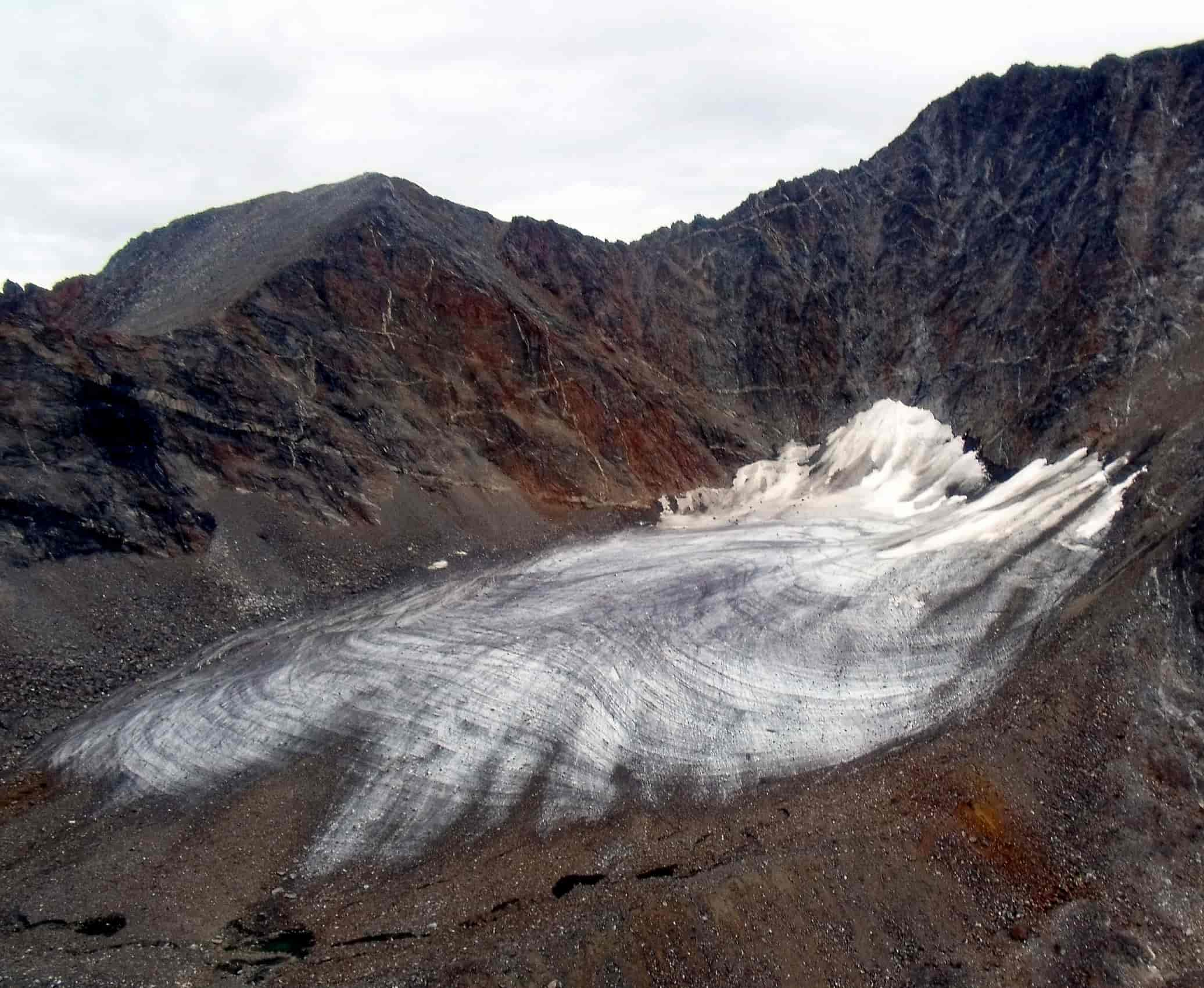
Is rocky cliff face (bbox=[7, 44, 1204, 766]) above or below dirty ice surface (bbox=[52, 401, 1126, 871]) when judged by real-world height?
above

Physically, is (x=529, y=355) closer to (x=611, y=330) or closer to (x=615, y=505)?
(x=611, y=330)

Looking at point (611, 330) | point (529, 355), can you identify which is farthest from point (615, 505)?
point (611, 330)

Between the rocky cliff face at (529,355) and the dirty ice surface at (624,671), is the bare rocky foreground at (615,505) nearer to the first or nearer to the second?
the rocky cliff face at (529,355)

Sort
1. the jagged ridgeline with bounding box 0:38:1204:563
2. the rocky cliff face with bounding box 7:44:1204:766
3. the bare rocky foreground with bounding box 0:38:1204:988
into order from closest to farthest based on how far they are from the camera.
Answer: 1. the bare rocky foreground with bounding box 0:38:1204:988
2. the rocky cliff face with bounding box 7:44:1204:766
3. the jagged ridgeline with bounding box 0:38:1204:563

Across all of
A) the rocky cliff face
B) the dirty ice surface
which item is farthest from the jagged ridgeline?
the dirty ice surface

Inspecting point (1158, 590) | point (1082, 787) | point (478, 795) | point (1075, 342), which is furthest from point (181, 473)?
point (1075, 342)

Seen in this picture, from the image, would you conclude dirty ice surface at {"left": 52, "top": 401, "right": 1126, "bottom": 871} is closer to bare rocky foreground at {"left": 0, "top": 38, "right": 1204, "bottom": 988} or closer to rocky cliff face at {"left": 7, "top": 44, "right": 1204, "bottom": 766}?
bare rocky foreground at {"left": 0, "top": 38, "right": 1204, "bottom": 988}

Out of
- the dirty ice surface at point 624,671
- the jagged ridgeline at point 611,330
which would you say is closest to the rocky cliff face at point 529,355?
the jagged ridgeline at point 611,330
